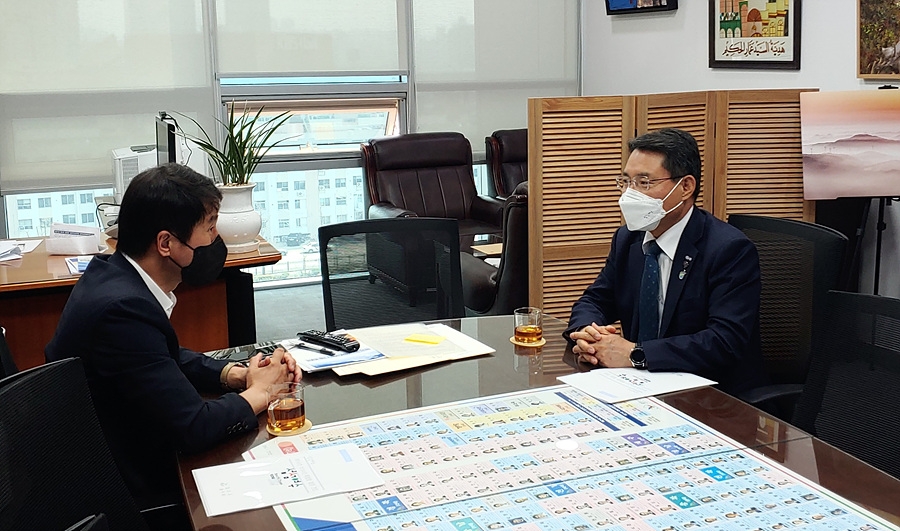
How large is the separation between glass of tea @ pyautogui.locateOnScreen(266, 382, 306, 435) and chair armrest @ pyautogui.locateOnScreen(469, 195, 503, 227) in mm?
4218

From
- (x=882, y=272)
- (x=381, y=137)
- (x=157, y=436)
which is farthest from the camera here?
(x=381, y=137)

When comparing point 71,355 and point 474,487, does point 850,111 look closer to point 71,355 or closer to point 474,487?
point 474,487

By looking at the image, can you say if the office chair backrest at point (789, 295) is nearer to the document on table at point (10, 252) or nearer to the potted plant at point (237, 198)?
the potted plant at point (237, 198)

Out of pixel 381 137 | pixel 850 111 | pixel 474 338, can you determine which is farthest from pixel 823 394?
pixel 381 137

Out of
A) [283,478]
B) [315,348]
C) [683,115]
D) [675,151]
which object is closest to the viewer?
[283,478]

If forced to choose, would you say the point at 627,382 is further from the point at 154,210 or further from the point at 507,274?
the point at 507,274

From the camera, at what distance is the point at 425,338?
7.82 ft

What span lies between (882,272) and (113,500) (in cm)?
401

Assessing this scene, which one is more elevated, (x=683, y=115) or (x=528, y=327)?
(x=683, y=115)

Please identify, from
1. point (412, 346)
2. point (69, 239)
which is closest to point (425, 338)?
point (412, 346)

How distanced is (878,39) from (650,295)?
2.68m

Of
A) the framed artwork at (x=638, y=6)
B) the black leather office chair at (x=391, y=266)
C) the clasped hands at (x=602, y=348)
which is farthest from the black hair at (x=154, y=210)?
the framed artwork at (x=638, y=6)

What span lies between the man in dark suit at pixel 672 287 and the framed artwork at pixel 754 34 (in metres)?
2.88

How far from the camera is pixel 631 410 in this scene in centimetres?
184
